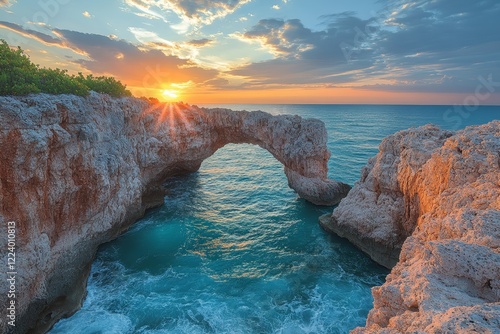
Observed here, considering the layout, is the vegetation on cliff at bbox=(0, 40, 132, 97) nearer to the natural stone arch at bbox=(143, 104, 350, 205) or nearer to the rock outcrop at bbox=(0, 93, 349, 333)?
the rock outcrop at bbox=(0, 93, 349, 333)

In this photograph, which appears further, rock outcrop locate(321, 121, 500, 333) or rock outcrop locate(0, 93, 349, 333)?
rock outcrop locate(0, 93, 349, 333)

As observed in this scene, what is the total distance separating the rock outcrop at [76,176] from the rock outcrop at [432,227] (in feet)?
31.1

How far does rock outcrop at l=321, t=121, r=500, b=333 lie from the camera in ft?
21.3

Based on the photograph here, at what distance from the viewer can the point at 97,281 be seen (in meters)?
18.1

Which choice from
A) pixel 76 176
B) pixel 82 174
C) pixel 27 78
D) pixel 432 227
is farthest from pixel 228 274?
pixel 27 78

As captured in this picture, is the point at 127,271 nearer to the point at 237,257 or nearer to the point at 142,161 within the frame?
the point at 237,257

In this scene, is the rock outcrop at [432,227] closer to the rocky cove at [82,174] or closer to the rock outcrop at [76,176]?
the rocky cove at [82,174]

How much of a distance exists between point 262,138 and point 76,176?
70.6 feet

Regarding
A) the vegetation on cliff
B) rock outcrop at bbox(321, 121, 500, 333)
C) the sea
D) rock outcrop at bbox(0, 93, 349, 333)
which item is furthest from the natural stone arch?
the vegetation on cliff

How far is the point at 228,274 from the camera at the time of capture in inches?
750

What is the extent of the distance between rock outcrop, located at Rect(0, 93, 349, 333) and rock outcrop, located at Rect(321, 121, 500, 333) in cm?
949

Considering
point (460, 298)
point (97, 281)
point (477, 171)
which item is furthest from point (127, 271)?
point (477, 171)

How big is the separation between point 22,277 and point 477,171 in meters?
24.1

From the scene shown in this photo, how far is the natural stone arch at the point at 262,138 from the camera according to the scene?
3030 centimetres
